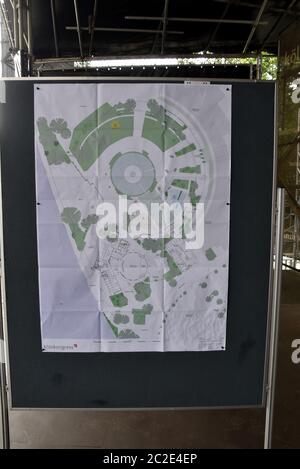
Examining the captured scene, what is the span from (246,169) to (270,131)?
0.24 meters

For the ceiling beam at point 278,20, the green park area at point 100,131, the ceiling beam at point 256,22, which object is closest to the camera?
the green park area at point 100,131

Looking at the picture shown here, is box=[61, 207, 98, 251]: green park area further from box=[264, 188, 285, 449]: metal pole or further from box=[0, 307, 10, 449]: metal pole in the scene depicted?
box=[264, 188, 285, 449]: metal pole

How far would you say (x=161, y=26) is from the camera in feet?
19.9

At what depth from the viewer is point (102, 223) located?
79.1 inches

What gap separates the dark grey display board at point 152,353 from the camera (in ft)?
6.49

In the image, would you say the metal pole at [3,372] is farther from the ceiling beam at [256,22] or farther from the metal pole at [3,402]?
the ceiling beam at [256,22]

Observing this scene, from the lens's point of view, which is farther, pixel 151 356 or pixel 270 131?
pixel 151 356

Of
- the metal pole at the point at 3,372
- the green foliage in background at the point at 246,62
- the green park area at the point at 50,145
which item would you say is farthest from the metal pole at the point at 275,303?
the green foliage in background at the point at 246,62

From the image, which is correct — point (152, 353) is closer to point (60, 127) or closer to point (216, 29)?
point (60, 127)

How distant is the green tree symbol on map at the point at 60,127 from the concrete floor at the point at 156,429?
6.97 ft

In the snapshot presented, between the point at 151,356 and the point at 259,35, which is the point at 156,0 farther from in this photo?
the point at 151,356

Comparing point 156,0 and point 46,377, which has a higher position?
point 156,0
